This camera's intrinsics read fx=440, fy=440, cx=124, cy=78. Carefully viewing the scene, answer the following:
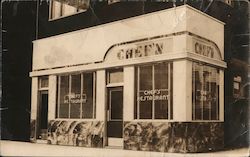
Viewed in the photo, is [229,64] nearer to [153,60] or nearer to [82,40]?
[153,60]

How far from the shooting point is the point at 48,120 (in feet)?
17.3

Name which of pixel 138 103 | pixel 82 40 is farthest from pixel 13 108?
pixel 138 103

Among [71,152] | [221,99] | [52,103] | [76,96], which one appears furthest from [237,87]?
[52,103]

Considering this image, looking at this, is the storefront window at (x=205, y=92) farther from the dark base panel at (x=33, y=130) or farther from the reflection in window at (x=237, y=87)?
the dark base panel at (x=33, y=130)

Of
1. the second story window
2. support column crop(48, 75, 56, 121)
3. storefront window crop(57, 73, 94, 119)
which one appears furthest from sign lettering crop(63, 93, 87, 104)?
the second story window

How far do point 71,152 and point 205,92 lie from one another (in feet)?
5.37

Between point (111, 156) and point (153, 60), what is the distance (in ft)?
3.73

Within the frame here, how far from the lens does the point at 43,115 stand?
526 cm

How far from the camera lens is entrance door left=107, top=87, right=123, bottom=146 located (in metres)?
4.82

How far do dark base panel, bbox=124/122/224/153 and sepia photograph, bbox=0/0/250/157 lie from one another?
0.03 ft

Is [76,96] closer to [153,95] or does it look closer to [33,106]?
[33,106]

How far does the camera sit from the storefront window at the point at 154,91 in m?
4.61

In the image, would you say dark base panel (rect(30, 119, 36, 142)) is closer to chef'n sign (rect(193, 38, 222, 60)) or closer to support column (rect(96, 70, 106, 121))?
support column (rect(96, 70, 106, 121))

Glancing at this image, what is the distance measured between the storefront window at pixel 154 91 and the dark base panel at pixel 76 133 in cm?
53
